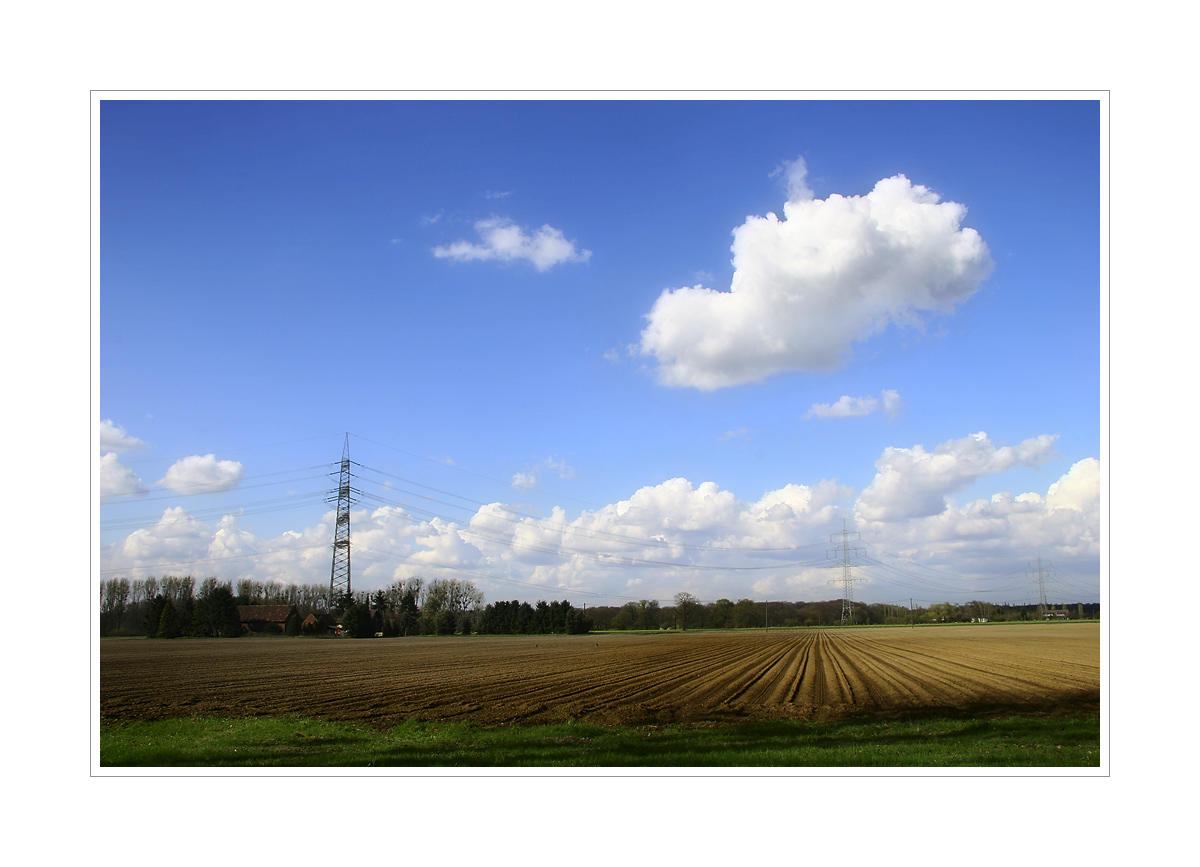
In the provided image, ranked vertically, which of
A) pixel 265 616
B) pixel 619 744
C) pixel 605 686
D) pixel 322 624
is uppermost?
pixel 619 744

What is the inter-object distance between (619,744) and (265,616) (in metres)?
78.0

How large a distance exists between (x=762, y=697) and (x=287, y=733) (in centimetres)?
1503

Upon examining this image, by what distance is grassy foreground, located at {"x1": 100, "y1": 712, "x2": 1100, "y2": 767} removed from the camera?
13.8 metres

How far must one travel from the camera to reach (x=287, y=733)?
53.6 feet

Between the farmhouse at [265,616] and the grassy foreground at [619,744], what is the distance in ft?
217

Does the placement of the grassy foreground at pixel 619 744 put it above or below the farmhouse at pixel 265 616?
above

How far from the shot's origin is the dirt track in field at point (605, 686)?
19500mm

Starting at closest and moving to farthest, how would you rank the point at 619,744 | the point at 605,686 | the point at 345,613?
the point at 619,744
the point at 605,686
the point at 345,613

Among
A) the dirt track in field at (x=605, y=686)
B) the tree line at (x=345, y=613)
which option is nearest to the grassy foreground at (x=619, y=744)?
the dirt track in field at (x=605, y=686)

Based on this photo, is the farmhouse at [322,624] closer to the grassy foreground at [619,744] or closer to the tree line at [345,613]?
the tree line at [345,613]

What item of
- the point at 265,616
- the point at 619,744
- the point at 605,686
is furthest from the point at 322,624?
the point at 619,744

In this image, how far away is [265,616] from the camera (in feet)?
259

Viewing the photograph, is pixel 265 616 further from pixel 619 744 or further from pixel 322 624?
pixel 619 744
